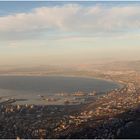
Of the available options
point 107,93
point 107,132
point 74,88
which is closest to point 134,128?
point 107,132

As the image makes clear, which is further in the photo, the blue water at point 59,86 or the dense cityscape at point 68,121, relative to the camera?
the blue water at point 59,86

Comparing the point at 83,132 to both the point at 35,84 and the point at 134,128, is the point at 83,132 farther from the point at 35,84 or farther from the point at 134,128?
the point at 35,84

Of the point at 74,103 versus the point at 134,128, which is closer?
the point at 134,128

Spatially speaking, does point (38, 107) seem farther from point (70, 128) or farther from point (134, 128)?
point (134, 128)

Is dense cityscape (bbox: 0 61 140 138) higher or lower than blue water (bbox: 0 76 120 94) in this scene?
lower

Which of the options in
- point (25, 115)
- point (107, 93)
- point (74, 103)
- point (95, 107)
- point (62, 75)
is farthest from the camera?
point (62, 75)

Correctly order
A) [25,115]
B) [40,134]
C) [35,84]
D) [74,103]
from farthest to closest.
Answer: [35,84]
[74,103]
[25,115]
[40,134]

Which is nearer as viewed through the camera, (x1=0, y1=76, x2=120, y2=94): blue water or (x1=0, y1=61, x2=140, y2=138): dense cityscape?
Result: (x1=0, y1=61, x2=140, y2=138): dense cityscape

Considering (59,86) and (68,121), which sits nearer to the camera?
(68,121)

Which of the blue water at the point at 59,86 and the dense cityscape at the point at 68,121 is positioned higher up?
the blue water at the point at 59,86

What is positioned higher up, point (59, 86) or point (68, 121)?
point (59, 86)
